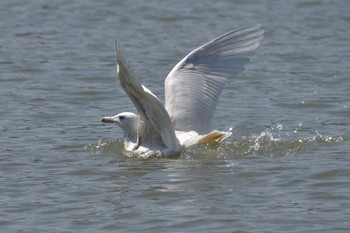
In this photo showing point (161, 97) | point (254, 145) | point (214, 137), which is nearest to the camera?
point (214, 137)

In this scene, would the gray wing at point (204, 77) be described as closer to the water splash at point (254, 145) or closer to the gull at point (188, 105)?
the gull at point (188, 105)

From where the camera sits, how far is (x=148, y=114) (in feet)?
32.4

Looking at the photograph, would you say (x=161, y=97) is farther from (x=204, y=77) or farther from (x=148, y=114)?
(x=148, y=114)

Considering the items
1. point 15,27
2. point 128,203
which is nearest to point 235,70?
point 128,203

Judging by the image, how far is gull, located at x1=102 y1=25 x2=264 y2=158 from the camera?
9914 mm

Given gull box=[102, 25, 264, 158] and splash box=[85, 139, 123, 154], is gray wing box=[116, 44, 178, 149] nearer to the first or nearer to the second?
gull box=[102, 25, 264, 158]

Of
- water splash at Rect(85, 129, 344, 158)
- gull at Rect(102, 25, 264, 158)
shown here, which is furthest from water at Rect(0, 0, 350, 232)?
gull at Rect(102, 25, 264, 158)

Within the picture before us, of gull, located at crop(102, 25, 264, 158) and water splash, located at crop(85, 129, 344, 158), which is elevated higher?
gull, located at crop(102, 25, 264, 158)

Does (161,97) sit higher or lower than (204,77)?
lower

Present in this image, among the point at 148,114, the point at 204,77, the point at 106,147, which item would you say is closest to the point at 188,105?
the point at 204,77

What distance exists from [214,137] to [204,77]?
93cm

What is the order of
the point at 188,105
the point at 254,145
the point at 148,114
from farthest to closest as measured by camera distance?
the point at 254,145, the point at 188,105, the point at 148,114

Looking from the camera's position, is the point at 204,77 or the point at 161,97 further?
the point at 161,97

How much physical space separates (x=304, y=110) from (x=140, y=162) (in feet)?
8.44
